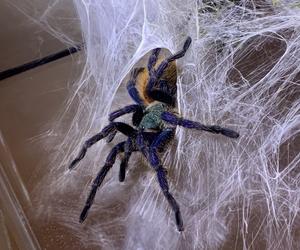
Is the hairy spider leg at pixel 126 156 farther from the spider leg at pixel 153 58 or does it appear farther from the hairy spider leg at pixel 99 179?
the spider leg at pixel 153 58

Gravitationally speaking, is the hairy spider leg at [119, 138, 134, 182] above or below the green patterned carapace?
below

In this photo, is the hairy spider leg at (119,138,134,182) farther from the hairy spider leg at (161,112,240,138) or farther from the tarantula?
the hairy spider leg at (161,112,240,138)

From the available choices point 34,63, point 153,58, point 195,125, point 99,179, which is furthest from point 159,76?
point 34,63

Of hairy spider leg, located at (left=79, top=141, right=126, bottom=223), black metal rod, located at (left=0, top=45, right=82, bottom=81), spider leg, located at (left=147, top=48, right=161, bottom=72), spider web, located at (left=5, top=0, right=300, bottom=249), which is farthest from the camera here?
black metal rod, located at (left=0, top=45, right=82, bottom=81)

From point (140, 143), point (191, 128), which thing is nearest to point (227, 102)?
point (191, 128)

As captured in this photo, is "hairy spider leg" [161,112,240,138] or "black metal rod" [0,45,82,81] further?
"black metal rod" [0,45,82,81]

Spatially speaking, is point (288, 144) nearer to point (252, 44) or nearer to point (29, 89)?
point (252, 44)

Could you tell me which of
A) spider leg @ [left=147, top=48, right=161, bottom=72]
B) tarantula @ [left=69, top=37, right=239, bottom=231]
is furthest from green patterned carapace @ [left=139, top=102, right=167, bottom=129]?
spider leg @ [left=147, top=48, right=161, bottom=72]
